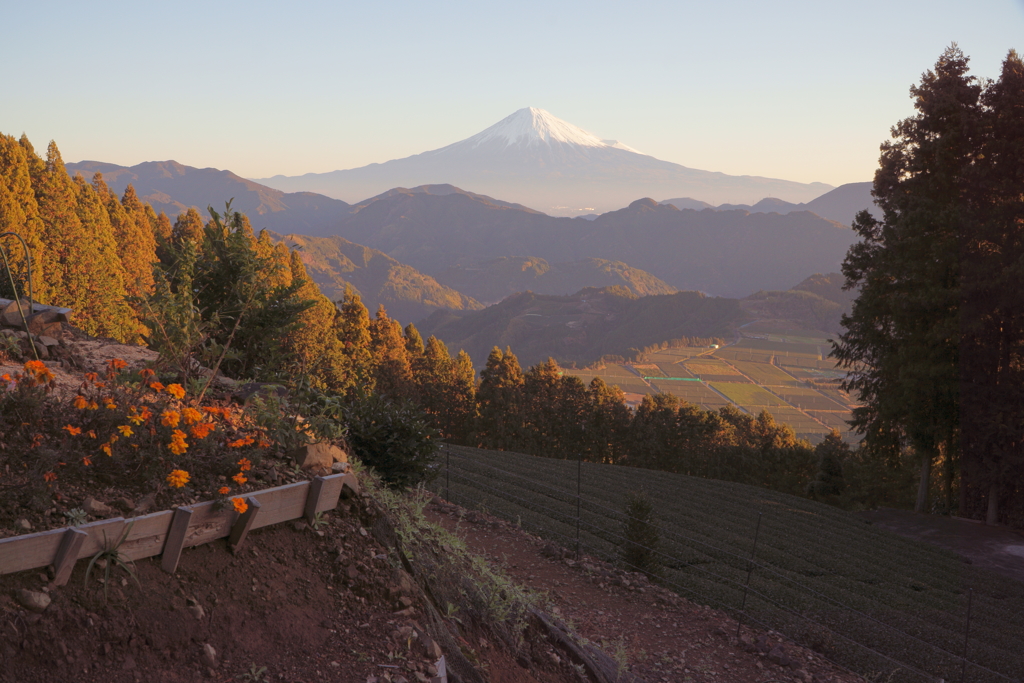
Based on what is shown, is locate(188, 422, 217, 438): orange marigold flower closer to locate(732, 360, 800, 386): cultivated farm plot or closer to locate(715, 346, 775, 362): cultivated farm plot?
locate(732, 360, 800, 386): cultivated farm plot

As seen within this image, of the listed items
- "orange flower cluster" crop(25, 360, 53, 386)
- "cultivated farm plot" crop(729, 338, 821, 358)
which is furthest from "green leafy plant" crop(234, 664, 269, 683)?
"cultivated farm plot" crop(729, 338, 821, 358)

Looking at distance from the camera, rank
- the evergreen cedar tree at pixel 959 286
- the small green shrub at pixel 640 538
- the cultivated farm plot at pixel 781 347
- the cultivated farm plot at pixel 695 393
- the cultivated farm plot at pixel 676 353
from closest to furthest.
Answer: the small green shrub at pixel 640 538 → the evergreen cedar tree at pixel 959 286 → the cultivated farm plot at pixel 695 393 → the cultivated farm plot at pixel 781 347 → the cultivated farm plot at pixel 676 353

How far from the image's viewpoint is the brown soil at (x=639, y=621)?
257 inches

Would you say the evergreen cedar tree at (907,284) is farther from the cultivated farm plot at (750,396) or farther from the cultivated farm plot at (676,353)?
the cultivated farm plot at (676,353)

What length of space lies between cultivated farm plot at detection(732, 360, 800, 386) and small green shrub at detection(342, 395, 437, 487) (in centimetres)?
13524


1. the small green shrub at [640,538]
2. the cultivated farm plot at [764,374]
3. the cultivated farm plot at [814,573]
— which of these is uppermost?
the small green shrub at [640,538]

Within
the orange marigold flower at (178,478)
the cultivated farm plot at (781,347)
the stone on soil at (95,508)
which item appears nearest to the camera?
the stone on soil at (95,508)

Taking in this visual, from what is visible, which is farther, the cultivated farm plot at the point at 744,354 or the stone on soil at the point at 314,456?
the cultivated farm plot at the point at 744,354

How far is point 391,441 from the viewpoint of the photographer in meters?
7.08

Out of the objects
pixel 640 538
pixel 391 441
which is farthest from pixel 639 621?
pixel 391 441

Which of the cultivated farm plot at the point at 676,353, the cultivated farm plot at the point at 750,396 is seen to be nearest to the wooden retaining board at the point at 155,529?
the cultivated farm plot at the point at 750,396

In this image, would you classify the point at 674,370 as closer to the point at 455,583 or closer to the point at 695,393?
Result: the point at 695,393

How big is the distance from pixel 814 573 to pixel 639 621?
208 inches

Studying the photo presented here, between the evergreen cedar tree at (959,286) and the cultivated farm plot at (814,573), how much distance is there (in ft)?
11.8
